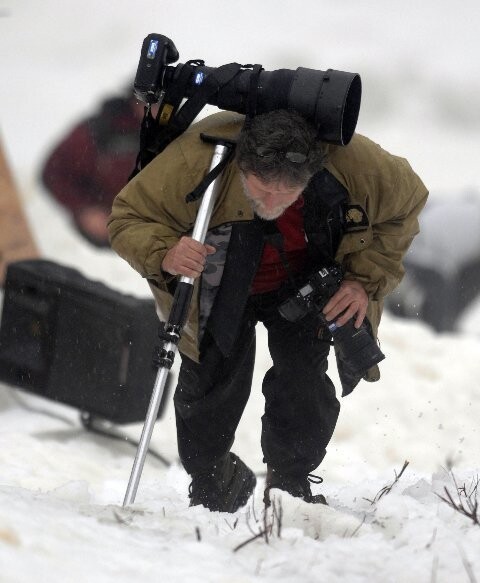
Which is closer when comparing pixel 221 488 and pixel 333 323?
pixel 333 323

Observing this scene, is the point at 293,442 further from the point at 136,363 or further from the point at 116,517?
the point at 136,363

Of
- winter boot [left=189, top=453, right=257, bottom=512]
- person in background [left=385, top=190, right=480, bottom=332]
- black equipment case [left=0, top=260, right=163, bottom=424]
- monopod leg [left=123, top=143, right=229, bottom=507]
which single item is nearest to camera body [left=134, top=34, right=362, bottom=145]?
monopod leg [left=123, top=143, right=229, bottom=507]

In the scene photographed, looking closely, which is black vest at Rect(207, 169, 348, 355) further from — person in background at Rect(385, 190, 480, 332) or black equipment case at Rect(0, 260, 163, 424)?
person in background at Rect(385, 190, 480, 332)

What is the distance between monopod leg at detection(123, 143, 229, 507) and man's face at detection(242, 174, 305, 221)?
10cm

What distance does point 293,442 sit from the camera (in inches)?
131

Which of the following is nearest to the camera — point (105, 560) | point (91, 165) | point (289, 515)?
point (105, 560)

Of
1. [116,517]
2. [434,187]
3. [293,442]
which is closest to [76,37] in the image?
[434,187]

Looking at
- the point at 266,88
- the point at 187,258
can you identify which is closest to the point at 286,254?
the point at 187,258

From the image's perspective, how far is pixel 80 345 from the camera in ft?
15.9

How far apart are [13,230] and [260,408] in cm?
224

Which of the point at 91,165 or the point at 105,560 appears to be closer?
the point at 105,560

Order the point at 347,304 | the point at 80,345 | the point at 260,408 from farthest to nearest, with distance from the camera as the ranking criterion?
the point at 260,408 < the point at 80,345 < the point at 347,304

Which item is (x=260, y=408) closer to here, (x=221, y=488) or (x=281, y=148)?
(x=221, y=488)

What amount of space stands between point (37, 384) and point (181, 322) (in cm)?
216
